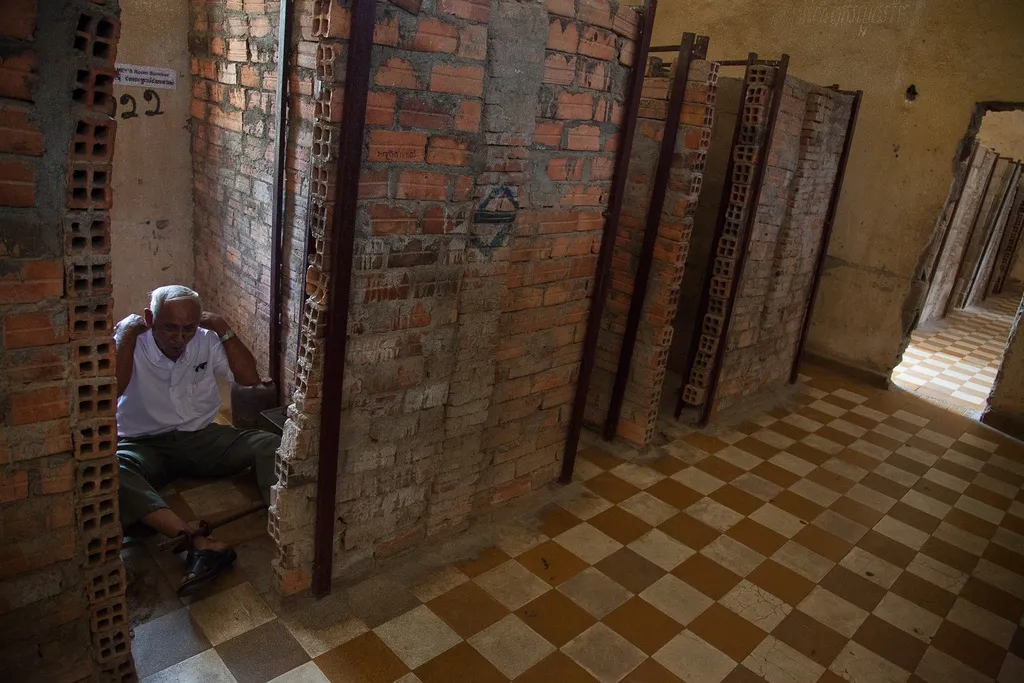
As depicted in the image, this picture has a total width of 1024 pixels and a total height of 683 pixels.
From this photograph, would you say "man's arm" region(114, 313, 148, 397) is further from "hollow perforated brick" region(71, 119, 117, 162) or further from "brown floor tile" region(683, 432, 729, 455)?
"brown floor tile" region(683, 432, 729, 455)

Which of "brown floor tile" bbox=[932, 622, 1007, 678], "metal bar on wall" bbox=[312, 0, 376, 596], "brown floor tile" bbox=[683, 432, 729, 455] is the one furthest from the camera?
"brown floor tile" bbox=[683, 432, 729, 455]

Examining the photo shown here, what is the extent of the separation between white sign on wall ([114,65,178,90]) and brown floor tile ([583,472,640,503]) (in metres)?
4.41

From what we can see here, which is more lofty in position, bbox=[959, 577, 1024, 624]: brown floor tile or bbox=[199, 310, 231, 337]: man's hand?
bbox=[199, 310, 231, 337]: man's hand

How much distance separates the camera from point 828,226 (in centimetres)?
663

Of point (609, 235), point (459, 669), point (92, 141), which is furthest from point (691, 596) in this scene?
point (92, 141)

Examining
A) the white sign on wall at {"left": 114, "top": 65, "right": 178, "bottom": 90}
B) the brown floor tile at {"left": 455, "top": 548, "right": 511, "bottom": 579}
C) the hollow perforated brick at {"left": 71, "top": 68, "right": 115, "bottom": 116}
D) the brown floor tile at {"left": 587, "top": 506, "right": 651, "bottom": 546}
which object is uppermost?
the white sign on wall at {"left": 114, "top": 65, "right": 178, "bottom": 90}

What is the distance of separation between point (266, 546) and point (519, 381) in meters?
1.67

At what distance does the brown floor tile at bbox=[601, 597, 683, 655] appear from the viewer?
3.30m

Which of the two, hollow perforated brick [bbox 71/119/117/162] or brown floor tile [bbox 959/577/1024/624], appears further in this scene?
brown floor tile [bbox 959/577/1024/624]

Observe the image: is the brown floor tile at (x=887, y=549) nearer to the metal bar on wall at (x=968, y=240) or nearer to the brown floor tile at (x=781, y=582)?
the brown floor tile at (x=781, y=582)

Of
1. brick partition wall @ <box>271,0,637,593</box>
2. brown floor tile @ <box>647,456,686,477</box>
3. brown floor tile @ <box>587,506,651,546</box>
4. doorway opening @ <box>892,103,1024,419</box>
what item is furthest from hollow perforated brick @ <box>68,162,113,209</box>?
doorway opening @ <box>892,103,1024,419</box>

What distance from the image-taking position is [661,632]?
3371mm

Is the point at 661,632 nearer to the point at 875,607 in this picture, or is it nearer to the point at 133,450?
the point at 875,607

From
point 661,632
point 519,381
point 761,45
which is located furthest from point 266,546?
point 761,45
